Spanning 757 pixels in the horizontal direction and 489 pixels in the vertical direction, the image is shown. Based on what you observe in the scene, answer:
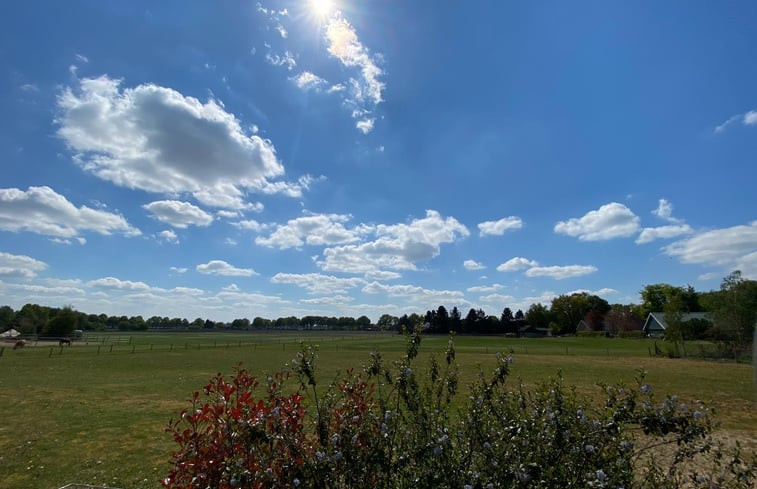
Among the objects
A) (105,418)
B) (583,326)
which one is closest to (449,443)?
(105,418)

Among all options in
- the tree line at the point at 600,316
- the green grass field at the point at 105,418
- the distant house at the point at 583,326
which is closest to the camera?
the green grass field at the point at 105,418

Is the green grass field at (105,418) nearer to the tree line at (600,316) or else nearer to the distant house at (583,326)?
the tree line at (600,316)

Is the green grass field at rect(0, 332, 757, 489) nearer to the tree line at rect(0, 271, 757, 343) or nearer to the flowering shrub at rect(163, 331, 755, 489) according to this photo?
the flowering shrub at rect(163, 331, 755, 489)

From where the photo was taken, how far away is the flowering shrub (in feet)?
9.31

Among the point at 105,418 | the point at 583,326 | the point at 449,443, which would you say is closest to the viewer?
the point at 449,443

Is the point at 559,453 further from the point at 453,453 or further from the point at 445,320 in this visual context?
the point at 445,320

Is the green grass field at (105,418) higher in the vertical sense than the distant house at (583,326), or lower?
lower

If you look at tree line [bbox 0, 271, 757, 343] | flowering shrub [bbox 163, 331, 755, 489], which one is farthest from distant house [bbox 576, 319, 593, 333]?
flowering shrub [bbox 163, 331, 755, 489]

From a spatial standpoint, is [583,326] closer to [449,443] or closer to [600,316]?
[600,316]

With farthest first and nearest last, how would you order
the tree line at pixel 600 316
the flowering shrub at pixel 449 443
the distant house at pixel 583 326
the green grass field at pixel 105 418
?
the distant house at pixel 583 326
the tree line at pixel 600 316
the green grass field at pixel 105 418
the flowering shrub at pixel 449 443

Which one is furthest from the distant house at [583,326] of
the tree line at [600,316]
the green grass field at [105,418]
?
the green grass field at [105,418]

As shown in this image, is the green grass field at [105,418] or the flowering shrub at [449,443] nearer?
the flowering shrub at [449,443]

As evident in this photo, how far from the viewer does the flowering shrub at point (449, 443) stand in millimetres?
2838

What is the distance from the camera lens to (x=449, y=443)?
10.1 ft
